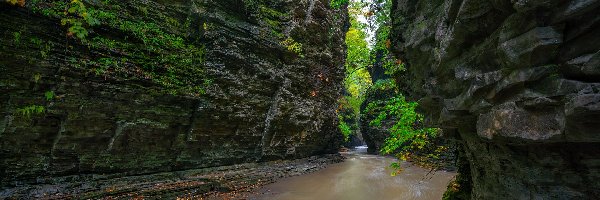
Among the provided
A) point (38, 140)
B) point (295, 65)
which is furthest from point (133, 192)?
point (295, 65)

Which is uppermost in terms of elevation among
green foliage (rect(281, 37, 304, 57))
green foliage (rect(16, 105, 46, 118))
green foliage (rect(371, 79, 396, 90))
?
green foliage (rect(281, 37, 304, 57))

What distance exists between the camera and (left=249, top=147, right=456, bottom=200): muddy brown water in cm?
1083

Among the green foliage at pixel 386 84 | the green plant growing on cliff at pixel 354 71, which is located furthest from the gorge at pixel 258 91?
the green plant growing on cliff at pixel 354 71

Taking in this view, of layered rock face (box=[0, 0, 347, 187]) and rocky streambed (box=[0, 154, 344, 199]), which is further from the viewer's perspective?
rocky streambed (box=[0, 154, 344, 199])

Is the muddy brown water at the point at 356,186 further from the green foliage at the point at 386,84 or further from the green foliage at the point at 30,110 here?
the green foliage at the point at 30,110

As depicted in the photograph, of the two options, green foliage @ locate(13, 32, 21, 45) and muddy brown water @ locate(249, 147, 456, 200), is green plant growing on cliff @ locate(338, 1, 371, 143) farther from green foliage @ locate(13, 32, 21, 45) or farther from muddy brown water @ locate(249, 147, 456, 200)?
green foliage @ locate(13, 32, 21, 45)

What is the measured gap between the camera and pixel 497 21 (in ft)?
11.5

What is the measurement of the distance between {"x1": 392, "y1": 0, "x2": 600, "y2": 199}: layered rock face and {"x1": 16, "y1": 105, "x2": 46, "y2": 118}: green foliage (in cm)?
1018

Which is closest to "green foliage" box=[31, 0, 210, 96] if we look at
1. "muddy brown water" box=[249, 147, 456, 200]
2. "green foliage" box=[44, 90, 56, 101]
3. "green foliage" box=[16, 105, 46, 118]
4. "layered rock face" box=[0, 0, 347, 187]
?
"layered rock face" box=[0, 0, 347, 187]

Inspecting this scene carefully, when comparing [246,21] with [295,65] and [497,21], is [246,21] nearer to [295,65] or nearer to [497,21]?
[295,65]

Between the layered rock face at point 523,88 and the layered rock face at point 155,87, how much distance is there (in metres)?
9.18

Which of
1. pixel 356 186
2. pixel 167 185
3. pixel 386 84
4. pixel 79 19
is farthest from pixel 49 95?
pixel 386 84

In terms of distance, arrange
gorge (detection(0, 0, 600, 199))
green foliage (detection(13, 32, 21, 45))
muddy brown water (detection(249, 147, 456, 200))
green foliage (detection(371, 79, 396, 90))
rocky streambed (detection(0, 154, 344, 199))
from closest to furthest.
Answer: gorge (detection(0, 0, 600, 199)) < green foliage (detection(13, 32, 21, 45)) < rocky streambed (detection(0, 154, 344, 199)) < green foliage (detection(371, 79, 396, 90)) < muddy brown water (detection(249, 147, 456, 200))

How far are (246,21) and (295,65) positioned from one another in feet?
11.5
